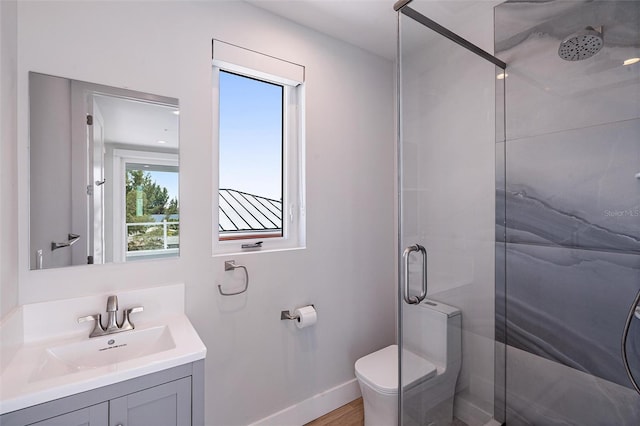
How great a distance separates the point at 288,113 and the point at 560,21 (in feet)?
4.65

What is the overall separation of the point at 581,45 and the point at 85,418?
2254mm

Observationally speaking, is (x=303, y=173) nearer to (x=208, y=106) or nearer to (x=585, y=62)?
(x=208, y=106)

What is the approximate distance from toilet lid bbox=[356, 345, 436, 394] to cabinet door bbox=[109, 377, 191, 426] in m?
0.97

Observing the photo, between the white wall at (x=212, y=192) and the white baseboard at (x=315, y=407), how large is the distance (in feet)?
0.16

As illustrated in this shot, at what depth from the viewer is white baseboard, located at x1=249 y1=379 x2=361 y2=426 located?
6.00 feet

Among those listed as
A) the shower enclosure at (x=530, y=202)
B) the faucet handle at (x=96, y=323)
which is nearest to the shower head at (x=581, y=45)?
the shower enclosure at (x=530, y=202)

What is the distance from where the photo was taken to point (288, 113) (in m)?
1.98

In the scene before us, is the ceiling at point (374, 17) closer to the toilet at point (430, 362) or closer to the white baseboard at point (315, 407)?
the toilet at point (430, 362)

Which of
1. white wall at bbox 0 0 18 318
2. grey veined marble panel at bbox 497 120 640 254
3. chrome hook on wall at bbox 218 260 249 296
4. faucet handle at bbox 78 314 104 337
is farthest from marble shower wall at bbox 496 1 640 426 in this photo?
white wall at bbox 0 0 18 318

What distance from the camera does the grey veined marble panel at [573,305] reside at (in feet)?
3.89

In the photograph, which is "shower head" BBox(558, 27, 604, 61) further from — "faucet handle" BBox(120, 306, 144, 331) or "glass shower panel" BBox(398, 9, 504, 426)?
"faucet handle" BBox(120, 306, 144, 331)

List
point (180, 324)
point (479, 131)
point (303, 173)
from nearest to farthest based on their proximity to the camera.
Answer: point (180, 324) < point (479, 131) < point (303, 173)

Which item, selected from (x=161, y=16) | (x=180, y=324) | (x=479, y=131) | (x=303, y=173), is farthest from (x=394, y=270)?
(x=161, y=16)

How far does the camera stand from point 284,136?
6.53ft
